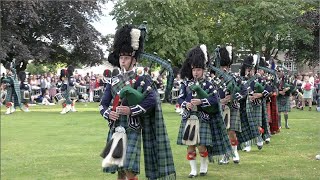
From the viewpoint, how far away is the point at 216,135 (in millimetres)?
8352

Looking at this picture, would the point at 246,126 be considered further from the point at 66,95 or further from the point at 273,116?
the point at 66,95

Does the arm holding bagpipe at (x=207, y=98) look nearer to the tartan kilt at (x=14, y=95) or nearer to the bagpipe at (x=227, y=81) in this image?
the bagpipe at (x=227, y=81)

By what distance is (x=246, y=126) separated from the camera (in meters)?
10.4

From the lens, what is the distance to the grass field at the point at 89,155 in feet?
26.9

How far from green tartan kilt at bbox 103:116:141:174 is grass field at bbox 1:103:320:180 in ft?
6.53

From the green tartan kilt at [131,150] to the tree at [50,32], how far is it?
23468 millimetres

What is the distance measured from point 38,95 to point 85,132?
15.1 m

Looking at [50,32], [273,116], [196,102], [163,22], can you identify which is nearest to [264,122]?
[273,116]

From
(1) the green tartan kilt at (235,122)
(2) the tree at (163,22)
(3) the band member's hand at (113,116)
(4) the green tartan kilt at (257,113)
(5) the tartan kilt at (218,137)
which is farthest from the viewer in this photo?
(2) the tree at (163,22)

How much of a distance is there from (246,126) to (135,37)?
4.72 meters

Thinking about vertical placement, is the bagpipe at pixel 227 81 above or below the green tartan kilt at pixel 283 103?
above

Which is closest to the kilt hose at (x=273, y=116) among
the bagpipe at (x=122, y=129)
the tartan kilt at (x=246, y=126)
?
the tartan kilt at (x=246, y=126)

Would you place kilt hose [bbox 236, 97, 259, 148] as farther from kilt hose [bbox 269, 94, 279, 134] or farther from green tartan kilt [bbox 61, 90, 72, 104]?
green tartan kilt [bbox 61, 90, 72, 104]

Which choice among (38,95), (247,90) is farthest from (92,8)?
(247,90)
